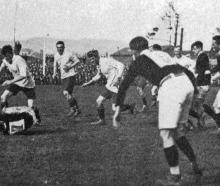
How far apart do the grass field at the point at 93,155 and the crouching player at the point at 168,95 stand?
460mm

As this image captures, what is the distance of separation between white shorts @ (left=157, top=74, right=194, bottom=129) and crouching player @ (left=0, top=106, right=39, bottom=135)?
14.9ft

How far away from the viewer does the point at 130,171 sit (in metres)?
6.84

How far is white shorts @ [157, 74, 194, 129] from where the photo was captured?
6074 millimetres

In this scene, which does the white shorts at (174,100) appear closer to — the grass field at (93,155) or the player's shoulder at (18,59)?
the grass field at (93,155)

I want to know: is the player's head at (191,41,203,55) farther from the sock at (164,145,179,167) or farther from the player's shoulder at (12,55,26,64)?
the sock at (164,145,179,167)

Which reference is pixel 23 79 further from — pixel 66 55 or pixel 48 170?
pixel 48 170

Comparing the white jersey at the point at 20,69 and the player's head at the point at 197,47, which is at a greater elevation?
the player's head at the point at 197,47

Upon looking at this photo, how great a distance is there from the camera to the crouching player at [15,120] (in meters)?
9.93

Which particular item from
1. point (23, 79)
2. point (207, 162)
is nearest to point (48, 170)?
point (207, 162)

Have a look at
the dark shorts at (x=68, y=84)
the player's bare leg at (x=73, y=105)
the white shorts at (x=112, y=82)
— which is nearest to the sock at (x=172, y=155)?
the white shorts at (x=112, y=82)

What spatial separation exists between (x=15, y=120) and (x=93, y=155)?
267 cm

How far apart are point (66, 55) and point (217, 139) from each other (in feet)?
20.3

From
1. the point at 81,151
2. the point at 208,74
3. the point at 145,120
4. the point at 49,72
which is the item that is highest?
the point at 208,74

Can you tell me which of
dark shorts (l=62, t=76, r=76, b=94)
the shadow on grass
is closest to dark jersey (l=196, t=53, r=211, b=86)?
the shadow on grass
